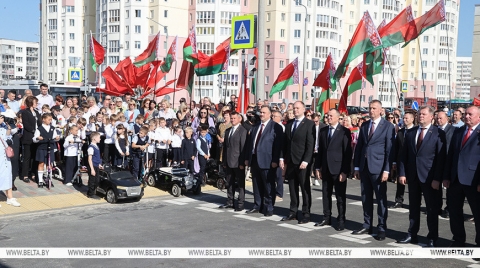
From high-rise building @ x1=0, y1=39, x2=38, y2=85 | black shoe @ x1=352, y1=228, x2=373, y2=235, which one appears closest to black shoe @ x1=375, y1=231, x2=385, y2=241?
black shoe @ x1=352, y1=228, x2=373, y2=235

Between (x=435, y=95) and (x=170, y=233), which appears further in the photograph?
(x=435, y=95)

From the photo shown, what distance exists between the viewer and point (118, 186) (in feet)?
38.9

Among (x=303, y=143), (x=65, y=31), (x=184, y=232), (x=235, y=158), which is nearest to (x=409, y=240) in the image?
(x=303, y=143)

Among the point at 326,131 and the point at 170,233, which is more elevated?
the point at 326,131

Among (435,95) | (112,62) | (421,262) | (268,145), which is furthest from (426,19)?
(435,95)

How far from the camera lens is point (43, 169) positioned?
13.3 meters

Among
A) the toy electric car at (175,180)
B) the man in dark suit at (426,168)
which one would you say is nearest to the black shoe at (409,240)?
the man in dark suit at (426,168)

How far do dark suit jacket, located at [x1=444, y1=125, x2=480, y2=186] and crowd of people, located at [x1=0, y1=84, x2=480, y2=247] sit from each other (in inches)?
0.6

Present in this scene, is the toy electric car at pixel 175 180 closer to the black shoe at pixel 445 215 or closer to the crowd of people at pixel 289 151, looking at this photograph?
the crowd of people at pixel 289 151

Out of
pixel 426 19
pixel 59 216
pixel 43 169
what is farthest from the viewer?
pixel 426 19

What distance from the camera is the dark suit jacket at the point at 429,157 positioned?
8453 mm

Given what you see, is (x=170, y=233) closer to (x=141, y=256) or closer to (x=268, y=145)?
(x=141, y=256)

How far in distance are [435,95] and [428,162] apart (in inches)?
4150

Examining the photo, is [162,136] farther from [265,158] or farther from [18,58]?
[18,58]
